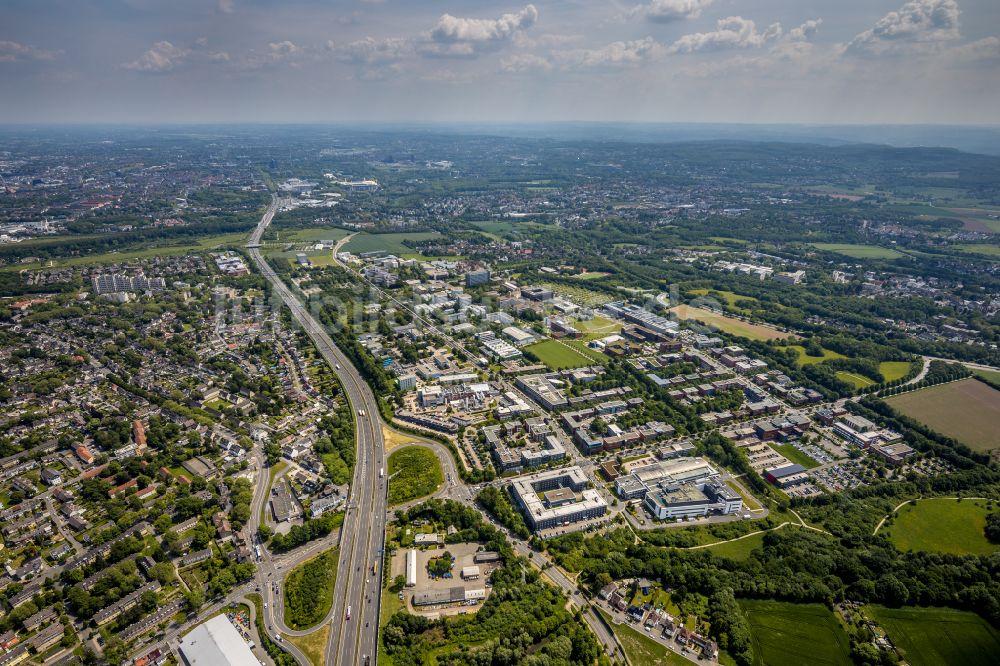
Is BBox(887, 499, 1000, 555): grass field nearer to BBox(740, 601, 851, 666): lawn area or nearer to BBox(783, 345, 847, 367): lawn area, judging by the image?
BBox(740, 601, 851, 666): lawn area

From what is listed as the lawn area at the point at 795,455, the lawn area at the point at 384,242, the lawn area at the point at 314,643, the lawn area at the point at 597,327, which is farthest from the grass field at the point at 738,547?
the lawn area at the point at 384,242

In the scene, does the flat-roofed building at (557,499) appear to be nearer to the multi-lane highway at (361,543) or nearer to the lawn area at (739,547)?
the lawn area at (739,547)

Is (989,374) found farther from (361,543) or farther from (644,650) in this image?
(361,543)

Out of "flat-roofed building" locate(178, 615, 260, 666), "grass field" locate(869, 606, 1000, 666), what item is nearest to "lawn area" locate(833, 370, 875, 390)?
"grass field" locate(869, 606, 1000, 666)

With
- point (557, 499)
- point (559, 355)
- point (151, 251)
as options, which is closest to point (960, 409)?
point (559, 355)

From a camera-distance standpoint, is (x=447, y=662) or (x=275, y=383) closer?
(x=447, y=662)

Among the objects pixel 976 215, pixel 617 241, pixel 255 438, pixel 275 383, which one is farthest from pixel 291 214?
pixel 976 215

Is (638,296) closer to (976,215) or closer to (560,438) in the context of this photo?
(560,438)
